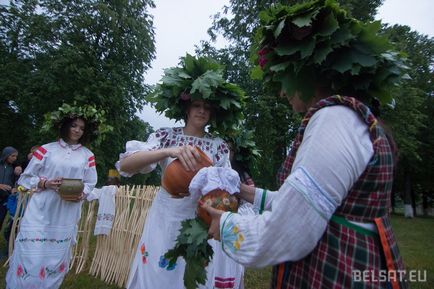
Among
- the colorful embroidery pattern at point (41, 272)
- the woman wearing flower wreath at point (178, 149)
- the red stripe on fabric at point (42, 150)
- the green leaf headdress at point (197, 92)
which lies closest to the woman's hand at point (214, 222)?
the woman wearing flower wreath at point (178, 149)

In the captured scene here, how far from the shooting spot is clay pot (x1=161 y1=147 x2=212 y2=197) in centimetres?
221

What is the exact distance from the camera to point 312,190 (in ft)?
3.93

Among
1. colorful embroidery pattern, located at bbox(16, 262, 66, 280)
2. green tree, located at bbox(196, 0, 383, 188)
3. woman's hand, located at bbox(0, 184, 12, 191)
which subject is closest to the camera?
colorful embroidery pattern, located at bbox(16, 262, 66, 280)

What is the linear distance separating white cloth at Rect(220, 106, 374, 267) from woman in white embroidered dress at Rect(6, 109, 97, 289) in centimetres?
359

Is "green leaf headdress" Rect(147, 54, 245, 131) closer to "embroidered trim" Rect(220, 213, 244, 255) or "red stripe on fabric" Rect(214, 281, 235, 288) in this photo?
"red stripe on fabric" Rect(214, 281, 235, 288)

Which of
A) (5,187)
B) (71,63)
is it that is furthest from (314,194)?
(71,63)

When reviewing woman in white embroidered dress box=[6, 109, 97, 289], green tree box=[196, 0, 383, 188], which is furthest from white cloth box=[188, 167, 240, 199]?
green tree box=[196, 0, 383, 188]

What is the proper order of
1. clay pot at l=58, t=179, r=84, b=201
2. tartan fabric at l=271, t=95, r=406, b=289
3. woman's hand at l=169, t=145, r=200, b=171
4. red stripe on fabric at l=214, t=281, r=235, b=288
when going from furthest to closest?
clay pot at l=58, t=179, r=84, b=201 < red stripe on fabric at l=214, t=281, r=235, b=288 < woman's hand at l=169, t=145, r=200, b=171 < tartan fabric at l=271, t=95, r=406, b=289

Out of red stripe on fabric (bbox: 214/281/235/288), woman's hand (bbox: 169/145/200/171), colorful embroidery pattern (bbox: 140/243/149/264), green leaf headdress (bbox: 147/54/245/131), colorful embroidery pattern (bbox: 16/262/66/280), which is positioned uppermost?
green leaf headdress (bbox: 147/54/245/131)

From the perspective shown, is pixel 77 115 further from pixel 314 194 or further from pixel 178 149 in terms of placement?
pixel 314 194

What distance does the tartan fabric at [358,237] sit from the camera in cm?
130

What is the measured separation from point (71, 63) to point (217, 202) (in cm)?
1622

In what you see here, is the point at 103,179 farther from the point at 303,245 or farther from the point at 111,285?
the point at 303,245

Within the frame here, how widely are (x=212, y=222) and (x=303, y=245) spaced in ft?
1.68
